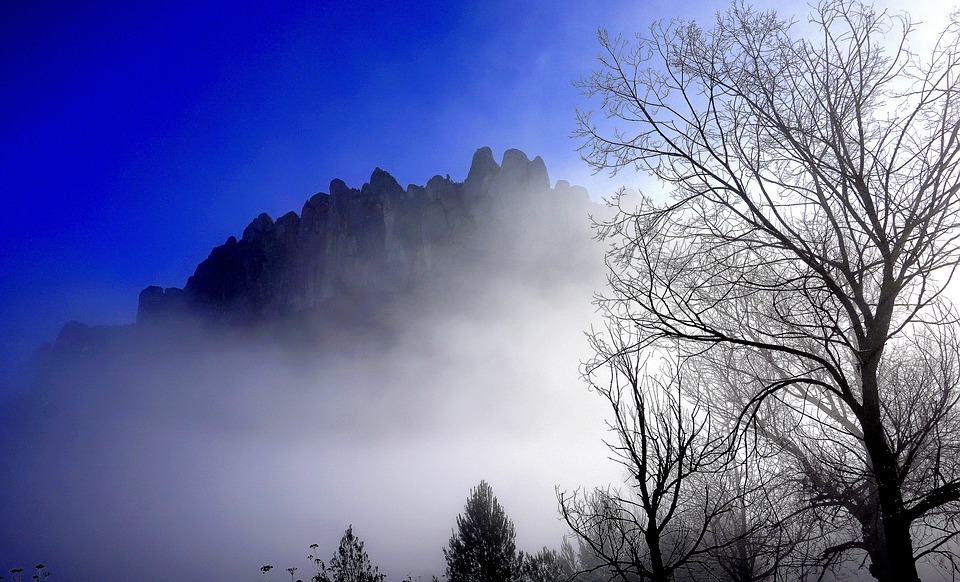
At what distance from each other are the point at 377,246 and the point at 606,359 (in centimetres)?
8807

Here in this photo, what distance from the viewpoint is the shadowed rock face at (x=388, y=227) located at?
8394 cm

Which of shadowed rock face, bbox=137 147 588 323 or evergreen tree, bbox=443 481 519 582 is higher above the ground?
shadowed rock face, bbox=137 147 588 323

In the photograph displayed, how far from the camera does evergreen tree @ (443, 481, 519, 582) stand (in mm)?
18750

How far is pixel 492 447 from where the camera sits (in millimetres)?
117312

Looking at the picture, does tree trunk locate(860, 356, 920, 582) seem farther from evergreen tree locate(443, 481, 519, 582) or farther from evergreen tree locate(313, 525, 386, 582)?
evergreen tree locate(443, 481, 519, 582)

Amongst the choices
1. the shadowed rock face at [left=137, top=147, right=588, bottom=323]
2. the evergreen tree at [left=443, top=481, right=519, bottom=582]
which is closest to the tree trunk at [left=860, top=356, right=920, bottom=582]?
the evergreen tree at [left=443, top=481, right=519, bottom=582]

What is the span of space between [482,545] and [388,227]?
242 feet

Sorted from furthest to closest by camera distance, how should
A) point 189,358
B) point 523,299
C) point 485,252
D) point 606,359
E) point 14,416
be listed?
1. point 14,416
2. point 189,358
3. point 523,299
4. point 485,252
5. point 606,359

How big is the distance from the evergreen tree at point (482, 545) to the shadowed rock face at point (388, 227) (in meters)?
66.3

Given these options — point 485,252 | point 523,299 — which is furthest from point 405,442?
point 485,252

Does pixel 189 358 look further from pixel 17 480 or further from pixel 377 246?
pixel 17 480

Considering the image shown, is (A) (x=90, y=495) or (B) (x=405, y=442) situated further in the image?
(A) (x=90, y=495)

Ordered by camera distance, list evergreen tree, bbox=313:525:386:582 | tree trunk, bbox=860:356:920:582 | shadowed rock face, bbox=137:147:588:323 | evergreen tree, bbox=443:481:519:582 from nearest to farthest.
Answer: tree trunk, bbox=860:356:920:582 → evergreen tree, bbox=313:525:386:582 → evergreen tree, bbox=443:481:519:582 → shadowed rock face, bbox=137:147:588:323

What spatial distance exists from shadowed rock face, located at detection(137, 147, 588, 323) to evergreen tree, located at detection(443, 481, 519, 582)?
66.3 metres
